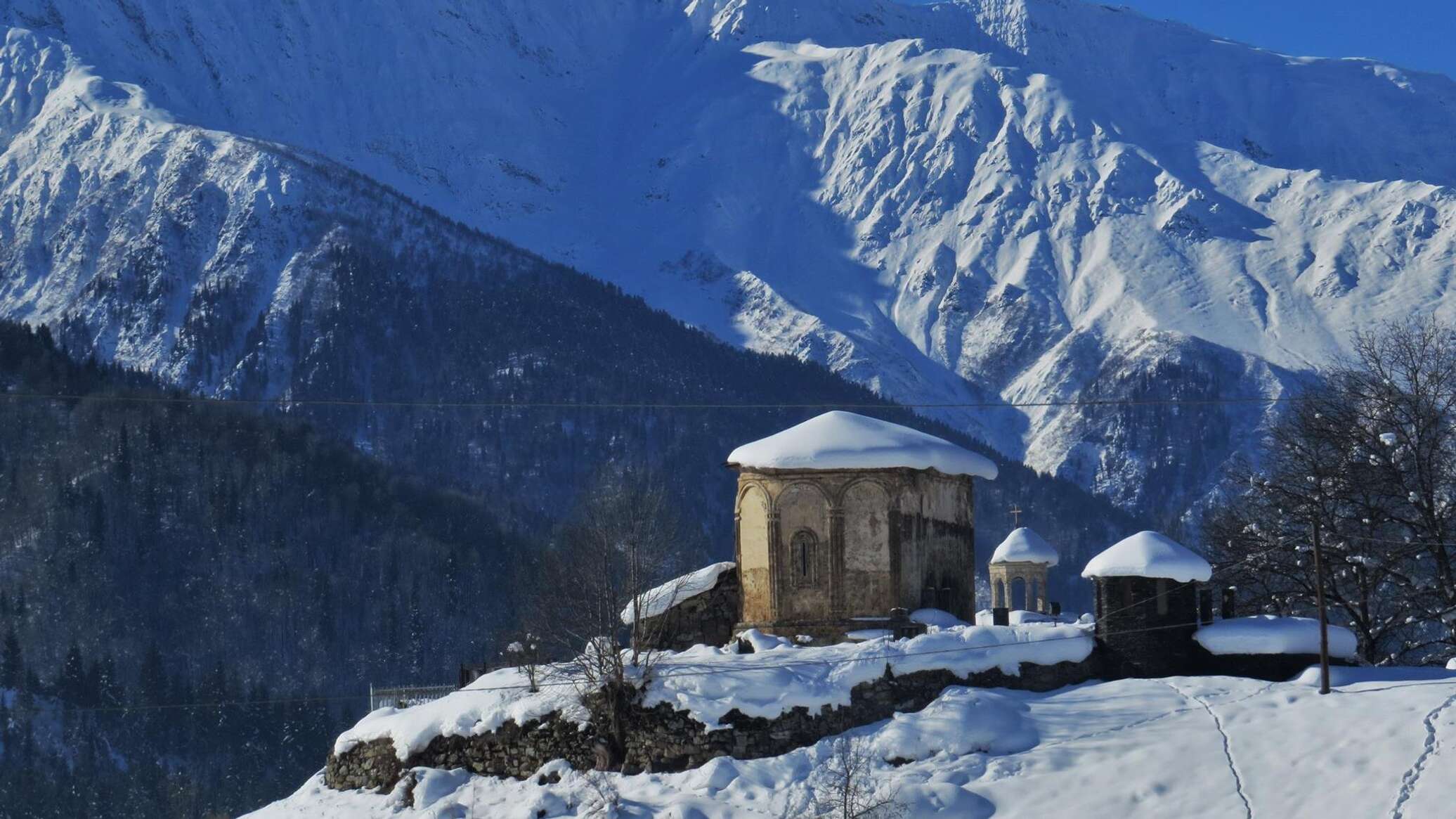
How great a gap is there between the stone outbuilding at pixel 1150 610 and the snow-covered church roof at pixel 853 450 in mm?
5795

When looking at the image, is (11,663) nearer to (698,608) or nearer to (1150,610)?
(698,608)

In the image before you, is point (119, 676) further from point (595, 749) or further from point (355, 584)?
point (595, 749)

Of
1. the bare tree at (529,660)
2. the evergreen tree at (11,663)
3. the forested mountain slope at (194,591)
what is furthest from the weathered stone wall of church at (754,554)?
the evergreen tree at (11,663)

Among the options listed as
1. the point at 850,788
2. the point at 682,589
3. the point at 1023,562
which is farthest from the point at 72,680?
the point at 850,788

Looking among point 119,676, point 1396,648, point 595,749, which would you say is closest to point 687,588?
point 595,749

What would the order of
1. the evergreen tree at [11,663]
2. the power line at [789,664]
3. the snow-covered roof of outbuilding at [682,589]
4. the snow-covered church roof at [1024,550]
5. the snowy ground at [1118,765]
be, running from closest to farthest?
the snowy ground at [1118,765] → the power line at [789,664] → the snow-covered roof of outbuilding at [682,589] → the snow-covered church roof at [1024,550] → the evergreen tree at [11,663]

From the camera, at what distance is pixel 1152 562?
4581cm

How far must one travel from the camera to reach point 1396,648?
6581 cm

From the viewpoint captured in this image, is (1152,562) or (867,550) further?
(867,550)

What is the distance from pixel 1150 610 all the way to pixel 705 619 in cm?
1129

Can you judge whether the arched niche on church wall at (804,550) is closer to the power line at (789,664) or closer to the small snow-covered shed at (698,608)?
the small snow-covered shed at (698,608)

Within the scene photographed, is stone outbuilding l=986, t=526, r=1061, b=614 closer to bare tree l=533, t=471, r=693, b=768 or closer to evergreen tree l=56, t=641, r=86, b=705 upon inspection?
bare tree l=533, t=471, r=693, b=768

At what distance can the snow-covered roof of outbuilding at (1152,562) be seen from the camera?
150ft

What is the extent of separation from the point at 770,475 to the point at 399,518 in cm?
9976
